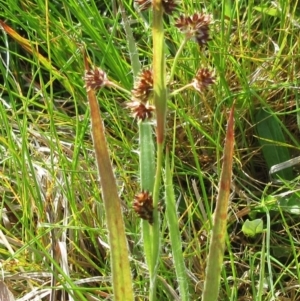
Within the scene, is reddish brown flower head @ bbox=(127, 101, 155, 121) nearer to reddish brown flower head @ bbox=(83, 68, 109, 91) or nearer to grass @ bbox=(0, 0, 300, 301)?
reddish brown flower head @ bbox=(83, 68, 109, 91)

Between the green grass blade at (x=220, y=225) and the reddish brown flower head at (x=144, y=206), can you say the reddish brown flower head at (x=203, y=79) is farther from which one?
the reddish brown flower head at (x=144, y=206)

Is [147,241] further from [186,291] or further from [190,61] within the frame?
[190,61]

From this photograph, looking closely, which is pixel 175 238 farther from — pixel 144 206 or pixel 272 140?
pixel 272 140

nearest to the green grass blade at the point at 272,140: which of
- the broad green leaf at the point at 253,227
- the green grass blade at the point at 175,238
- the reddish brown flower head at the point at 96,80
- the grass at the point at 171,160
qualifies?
the grass at the point at 171,160

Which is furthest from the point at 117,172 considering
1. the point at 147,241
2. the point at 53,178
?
the point at 147,241

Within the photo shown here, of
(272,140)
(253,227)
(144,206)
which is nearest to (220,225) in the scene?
(144,206)

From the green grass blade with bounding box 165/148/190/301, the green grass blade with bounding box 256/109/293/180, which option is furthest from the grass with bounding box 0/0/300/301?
the green grass blade with bounding box 165/148/190/301

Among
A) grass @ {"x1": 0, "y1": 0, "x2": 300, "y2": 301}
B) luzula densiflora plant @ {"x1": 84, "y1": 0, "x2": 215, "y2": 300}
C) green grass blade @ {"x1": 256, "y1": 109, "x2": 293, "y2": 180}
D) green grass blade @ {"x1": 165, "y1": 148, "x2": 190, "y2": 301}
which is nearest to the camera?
luzula densiflora plant @ {"x1": 84, "y1": 0, "x2": 215, "y2": 300}
